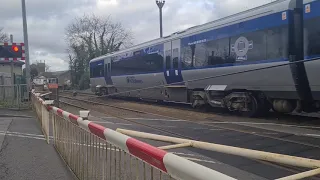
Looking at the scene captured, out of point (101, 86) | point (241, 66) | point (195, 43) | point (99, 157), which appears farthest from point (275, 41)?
point (101, 86)

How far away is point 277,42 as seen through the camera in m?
10.8

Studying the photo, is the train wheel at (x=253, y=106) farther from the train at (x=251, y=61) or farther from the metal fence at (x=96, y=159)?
the metal fence at (x=96, y=159)

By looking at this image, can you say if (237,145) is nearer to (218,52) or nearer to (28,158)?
(28,158)

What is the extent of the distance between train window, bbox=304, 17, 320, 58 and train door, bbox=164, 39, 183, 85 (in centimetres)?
704

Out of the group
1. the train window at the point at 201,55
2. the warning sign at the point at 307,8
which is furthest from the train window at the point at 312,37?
the train window at the point at 201,55

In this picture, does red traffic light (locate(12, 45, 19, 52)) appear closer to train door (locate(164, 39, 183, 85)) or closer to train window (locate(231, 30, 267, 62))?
train door (locate(164, 39, 183, 85))

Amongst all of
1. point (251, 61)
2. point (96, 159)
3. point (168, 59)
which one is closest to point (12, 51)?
point (168, 59)

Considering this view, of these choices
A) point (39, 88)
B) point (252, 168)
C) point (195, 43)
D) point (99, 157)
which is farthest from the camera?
point (39, 88)

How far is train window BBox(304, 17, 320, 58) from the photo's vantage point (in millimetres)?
9602

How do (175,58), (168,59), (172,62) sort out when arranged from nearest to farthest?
(175,58) < (172,62) < (168,59)

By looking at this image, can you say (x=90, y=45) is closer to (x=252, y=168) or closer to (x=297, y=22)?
(x=297, y=22)

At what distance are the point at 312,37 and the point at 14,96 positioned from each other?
50.7ft

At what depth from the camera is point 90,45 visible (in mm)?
61031

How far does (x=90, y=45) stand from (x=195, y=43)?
48.6m
